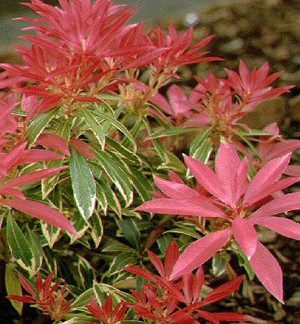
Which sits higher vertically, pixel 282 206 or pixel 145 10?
pixel 145 10

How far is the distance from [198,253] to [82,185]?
0.40 m

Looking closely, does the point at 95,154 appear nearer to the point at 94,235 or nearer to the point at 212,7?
the point at 94,235

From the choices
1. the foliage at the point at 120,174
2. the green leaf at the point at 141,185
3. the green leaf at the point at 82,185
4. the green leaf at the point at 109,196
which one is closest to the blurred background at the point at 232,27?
the foliage at the point at 120,174

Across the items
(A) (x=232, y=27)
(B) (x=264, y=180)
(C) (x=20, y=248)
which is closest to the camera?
(B) (x=264, y=180)

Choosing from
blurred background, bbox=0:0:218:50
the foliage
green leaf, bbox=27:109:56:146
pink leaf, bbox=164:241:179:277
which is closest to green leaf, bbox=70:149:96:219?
the foliage

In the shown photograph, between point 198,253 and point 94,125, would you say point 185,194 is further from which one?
point 94,125

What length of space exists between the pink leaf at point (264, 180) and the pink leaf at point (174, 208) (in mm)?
73

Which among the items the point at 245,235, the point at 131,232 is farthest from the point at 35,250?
the point at 245,235

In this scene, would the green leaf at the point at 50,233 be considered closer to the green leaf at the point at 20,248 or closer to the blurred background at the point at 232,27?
the green leaf at the point at 20,248

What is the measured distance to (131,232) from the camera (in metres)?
1.75

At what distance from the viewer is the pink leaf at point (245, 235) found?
97 cm

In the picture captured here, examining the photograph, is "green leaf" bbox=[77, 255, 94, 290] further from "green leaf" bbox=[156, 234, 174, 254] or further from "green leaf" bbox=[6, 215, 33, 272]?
"green leaf" bbox=[6, 215, 33, 272]

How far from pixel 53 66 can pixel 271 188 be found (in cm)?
Answer: 59

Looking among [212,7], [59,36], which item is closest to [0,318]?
[59,36]
